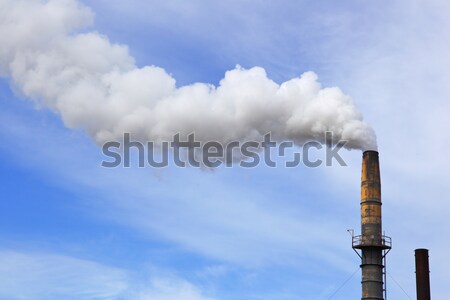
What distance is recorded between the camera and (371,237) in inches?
1262

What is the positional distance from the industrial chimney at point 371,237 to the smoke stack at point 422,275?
173cm

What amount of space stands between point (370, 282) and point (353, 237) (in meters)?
2.38

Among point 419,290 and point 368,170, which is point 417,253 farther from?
point 368,170

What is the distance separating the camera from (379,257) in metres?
32.1

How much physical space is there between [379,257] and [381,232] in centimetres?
123

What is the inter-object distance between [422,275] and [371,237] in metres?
3.23

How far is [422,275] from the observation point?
32344mm

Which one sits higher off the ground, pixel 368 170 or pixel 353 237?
pixel 368 170

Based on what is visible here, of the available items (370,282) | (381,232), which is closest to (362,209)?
(381,232)

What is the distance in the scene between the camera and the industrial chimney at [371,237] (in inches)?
1248

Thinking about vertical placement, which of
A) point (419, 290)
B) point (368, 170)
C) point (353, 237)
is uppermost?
point (368, 170)

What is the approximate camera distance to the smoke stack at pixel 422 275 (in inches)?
1257

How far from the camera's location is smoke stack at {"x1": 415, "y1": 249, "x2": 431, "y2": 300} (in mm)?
31938

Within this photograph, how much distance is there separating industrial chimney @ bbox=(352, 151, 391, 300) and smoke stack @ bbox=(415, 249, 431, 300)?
5.68ft
